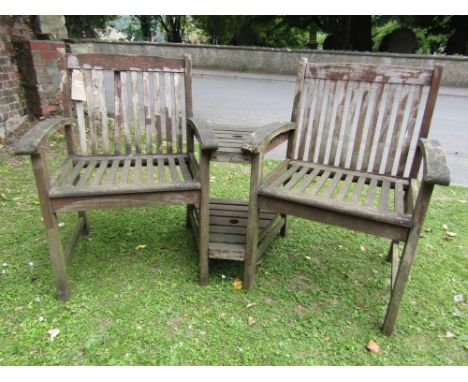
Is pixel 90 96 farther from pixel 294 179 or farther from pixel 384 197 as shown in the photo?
pixel 384 197

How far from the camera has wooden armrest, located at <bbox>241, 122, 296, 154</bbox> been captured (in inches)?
69.0

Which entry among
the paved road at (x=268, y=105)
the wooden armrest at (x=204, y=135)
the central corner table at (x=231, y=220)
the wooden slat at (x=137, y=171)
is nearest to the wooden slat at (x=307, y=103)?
the central corner table at (x=231, y=220)

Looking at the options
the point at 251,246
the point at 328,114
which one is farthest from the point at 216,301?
the point at 328,114

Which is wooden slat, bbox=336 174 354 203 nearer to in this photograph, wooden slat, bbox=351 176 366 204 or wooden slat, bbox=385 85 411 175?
wooden slat, bbox=351 176 366 204

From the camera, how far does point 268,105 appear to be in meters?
7.12

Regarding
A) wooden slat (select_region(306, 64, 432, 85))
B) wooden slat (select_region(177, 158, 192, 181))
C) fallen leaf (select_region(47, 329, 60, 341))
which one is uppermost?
wooden slat (select_region(306, 64, 432, 85))

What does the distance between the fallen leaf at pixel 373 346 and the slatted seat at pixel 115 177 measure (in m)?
1.15

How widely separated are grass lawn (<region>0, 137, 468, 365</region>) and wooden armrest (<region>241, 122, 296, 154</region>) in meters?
0.85

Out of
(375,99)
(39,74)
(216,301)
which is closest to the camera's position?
(216,301)

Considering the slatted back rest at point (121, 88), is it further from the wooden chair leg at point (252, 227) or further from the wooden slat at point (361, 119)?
the wooden slat at point (361, 119)

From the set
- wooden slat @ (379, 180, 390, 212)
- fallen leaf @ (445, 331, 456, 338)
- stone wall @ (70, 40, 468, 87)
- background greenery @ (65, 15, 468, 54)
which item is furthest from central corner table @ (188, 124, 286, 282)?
background greenery @ (65, 15, 468, 54)

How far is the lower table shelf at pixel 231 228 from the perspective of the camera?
2072 millimetres

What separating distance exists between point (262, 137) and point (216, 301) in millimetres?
931

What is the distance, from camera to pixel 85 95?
2.23m
